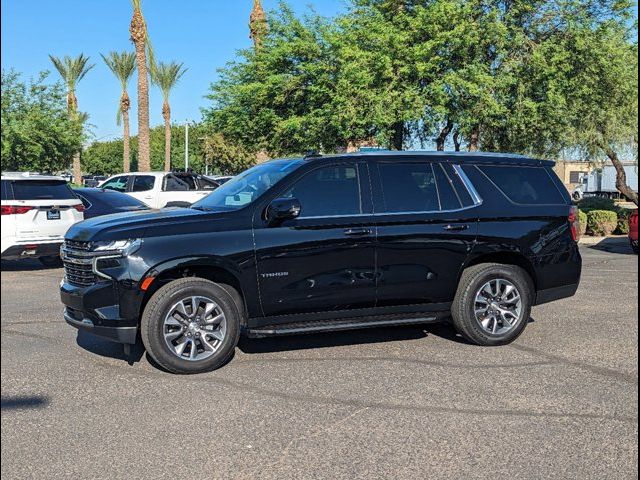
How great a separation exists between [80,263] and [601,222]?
17.3 m

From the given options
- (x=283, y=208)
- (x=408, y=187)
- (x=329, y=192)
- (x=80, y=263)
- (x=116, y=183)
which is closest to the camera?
(x=80, y=263)

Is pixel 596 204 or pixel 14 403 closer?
pixel 14 403

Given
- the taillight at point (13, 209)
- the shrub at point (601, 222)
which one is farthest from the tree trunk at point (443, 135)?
the taillight at point (13, 209)

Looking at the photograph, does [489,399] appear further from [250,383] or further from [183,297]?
[183,297]

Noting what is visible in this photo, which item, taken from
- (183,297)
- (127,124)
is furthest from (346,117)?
(127,124)

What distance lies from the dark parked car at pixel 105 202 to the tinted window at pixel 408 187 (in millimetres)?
7072

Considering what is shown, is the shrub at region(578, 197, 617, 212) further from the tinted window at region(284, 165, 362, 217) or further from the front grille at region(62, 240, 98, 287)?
the front grille at region(62, 240, 98, 287)

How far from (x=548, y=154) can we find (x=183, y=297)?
74.2ft

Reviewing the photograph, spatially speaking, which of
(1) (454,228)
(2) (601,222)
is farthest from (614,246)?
(1) (454,228)

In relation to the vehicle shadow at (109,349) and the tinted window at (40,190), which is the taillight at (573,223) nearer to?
the vehicle shadow at (109,349)

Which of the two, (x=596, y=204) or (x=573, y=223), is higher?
(x=596, y=204)

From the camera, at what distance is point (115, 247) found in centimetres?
508

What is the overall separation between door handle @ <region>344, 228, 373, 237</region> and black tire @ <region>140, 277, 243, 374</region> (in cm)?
115

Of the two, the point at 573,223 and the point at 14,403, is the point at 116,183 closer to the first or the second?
the point at 573,223
